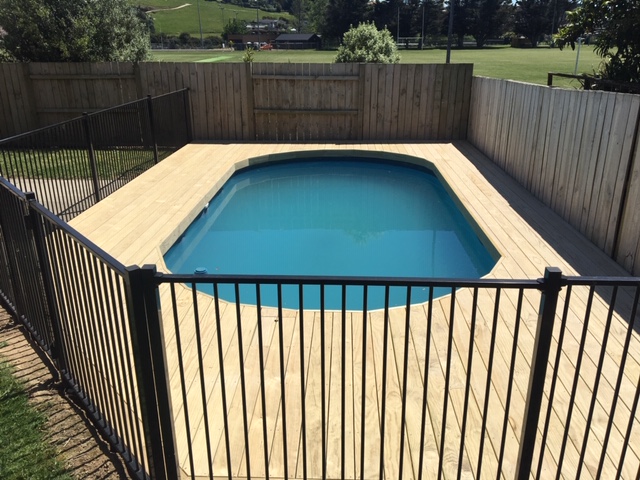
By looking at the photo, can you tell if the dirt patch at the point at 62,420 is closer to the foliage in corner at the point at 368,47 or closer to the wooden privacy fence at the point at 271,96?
the wooden privacy fence at the point at 271,96

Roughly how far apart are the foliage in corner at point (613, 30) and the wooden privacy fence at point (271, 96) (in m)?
2.98

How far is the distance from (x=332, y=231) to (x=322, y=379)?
5.21m

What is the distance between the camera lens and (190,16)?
3947 inches

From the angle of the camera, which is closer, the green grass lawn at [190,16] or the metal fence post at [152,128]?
the metal fence post at [152,128]

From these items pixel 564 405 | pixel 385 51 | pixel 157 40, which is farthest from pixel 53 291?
pixel 157 40

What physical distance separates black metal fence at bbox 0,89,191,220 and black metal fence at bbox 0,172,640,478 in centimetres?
255

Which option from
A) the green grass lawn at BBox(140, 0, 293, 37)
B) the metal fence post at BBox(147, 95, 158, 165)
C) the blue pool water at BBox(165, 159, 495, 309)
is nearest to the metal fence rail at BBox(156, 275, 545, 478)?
the blue pool water at BBox(165, 159, 495, 309)

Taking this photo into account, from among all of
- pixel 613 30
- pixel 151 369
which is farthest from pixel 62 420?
pixel 613 30

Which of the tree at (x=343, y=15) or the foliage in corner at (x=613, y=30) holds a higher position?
the tree at (x=343, y=15)

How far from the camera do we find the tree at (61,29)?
9.94 meters

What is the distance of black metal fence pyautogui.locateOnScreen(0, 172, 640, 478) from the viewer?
1.69m

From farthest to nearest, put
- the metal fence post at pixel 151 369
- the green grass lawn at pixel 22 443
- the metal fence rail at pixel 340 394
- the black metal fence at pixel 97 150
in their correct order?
1. the black metal fence at pixel 97 150
2. the green grass lawn at pixel 22 443
3. the metal fence rail at pixel 340 394
4. the metal fence post at pixel 151 369

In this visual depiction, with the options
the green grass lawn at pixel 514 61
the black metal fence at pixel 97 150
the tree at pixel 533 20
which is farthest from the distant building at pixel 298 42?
the black metal fence at pixel 97 150

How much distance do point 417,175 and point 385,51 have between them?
4275 mm
